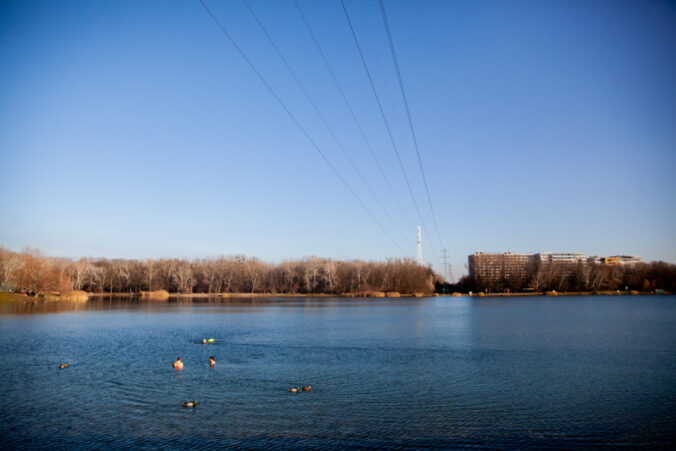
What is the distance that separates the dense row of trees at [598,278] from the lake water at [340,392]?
374 feet

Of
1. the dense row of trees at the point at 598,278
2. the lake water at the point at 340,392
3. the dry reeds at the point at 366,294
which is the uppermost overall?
the dense row of trees at the point at 598,278

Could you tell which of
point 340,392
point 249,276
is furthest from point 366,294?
point 340,392

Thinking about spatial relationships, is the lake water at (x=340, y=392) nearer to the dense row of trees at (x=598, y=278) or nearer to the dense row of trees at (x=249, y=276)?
the dense row of trees at (x=249, y=276)

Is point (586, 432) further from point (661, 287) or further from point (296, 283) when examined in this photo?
point (661, 287)

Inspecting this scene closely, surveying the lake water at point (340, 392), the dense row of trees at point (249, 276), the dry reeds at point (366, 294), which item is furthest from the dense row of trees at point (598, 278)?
the lake water at point (340, 392)

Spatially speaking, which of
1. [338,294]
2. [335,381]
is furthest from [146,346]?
[338,294]

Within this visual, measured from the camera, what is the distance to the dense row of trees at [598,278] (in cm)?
13425

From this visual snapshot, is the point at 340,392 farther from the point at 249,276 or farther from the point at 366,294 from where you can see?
the point at 249,276

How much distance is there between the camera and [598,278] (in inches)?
5281

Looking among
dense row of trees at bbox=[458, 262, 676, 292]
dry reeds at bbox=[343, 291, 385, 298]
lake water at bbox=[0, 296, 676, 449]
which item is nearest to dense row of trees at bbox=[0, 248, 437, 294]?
dry reeds at bbox=[343, 291, 385, 298]

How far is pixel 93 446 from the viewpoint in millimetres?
11922

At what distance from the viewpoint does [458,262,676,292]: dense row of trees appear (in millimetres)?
134250

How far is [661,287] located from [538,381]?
480ft

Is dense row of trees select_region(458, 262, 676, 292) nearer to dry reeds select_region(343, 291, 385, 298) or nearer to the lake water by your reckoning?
dry reeds select_region(343, 291, 385, 298)
